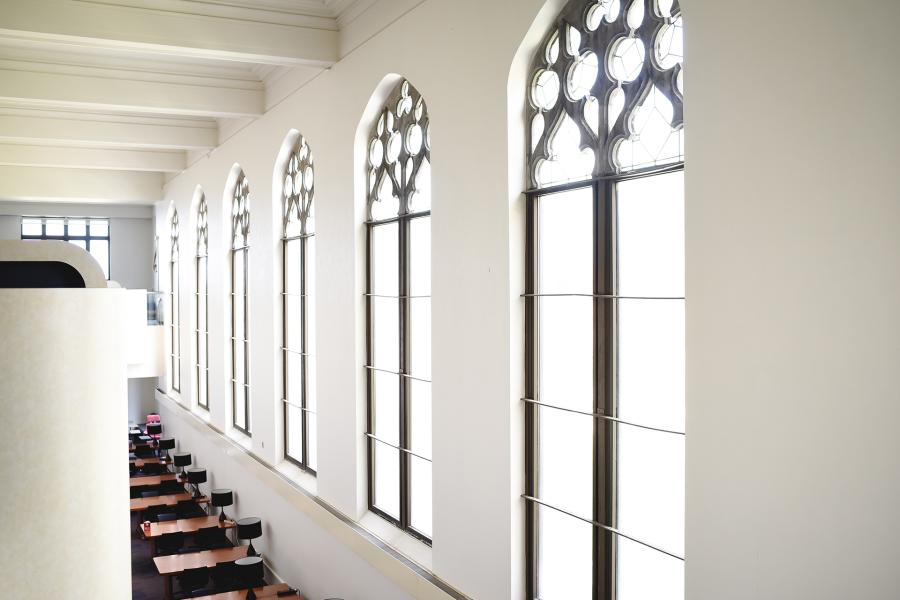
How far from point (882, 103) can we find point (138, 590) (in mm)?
12350

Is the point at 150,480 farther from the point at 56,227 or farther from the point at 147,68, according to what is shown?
the point at 56,227

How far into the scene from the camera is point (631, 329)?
4.96 meters

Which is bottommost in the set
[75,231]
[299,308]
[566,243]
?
[299,308]

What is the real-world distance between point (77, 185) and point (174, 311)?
3535 mm

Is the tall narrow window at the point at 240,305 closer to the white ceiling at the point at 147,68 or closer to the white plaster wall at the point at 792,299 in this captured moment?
the white ceiling at the point at 147,68

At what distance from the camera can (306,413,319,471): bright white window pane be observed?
34.8 feet

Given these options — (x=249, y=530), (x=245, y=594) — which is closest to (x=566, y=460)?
(x=245, y=594)

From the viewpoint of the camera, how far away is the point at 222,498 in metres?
13.0

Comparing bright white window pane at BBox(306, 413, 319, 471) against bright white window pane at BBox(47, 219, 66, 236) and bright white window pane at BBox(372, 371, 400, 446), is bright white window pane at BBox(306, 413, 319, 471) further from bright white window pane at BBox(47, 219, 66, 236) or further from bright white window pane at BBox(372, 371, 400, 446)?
bright white window pane at BBox(47, 219, 66, 236)

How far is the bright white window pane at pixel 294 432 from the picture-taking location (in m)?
11.1

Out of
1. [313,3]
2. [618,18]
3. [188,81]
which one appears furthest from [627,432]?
[188,81]

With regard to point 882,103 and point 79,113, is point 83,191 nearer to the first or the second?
point 79,113

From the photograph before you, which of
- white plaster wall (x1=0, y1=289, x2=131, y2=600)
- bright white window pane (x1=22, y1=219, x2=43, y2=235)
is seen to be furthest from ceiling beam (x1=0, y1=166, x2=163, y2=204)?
white plaster wall (x1=0, y1=289, x2=131, y2=600)

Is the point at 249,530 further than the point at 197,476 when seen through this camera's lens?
No
